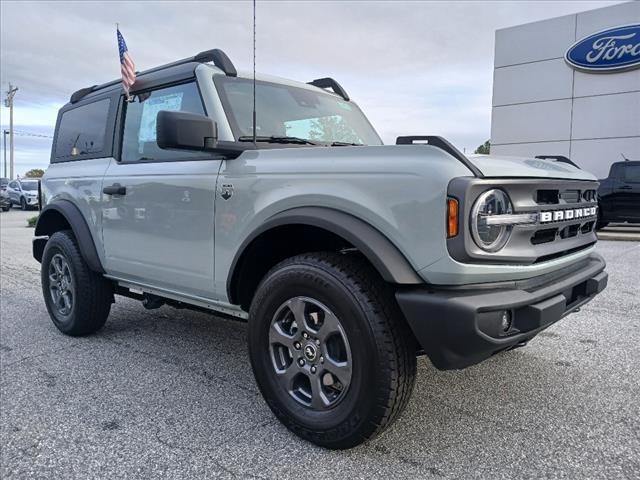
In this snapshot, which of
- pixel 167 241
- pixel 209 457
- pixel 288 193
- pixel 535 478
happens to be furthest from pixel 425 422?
pixel 167 241

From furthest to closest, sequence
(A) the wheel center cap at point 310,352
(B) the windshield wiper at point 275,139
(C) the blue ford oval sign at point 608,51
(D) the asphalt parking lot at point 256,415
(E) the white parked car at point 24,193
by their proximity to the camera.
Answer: (E) the white parked car at point 24,193 < (C) the blue ford oval sign at point 608,51 < (B) the windshield wiper at point 275,139 < (A) the wheel center cap at point 310,352 < (D) the asphalt parking lot at point 256,415

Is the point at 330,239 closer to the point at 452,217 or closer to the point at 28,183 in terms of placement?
the point at 452,217

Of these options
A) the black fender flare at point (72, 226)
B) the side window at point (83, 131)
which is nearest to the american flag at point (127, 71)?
the side window at point (83, 131)

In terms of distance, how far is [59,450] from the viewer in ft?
8.27

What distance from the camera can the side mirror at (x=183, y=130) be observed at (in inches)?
104

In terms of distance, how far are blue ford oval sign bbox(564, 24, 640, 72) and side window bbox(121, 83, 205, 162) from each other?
16.6m

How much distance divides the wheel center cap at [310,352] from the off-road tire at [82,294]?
2363mm

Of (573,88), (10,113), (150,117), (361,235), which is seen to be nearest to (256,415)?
(361,235)

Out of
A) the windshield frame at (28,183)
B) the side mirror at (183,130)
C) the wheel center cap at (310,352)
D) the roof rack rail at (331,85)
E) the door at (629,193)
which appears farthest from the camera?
the windshield frame at (28,183)

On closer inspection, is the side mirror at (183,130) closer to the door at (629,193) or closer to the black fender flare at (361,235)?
the black fender flare at (361,235)

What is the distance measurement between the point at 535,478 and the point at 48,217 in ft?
14.1

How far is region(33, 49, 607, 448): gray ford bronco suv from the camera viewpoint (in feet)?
7.11

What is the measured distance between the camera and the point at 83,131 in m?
4.53

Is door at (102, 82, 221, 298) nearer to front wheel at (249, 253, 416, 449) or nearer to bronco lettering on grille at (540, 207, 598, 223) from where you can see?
front wheel at (249, 253, 416, 449)
